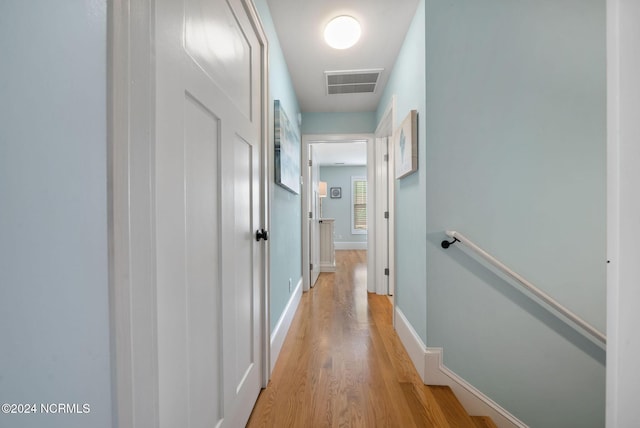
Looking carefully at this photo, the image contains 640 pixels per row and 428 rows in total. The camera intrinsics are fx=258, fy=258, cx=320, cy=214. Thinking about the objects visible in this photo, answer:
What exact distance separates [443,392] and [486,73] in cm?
193

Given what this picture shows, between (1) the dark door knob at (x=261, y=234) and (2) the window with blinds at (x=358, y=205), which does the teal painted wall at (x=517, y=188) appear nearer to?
(1) the dark door knob at (x=261, y=234)

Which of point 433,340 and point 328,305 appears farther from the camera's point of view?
point 328,305

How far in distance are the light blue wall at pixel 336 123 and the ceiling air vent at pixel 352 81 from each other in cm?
54

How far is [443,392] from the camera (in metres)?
1.50

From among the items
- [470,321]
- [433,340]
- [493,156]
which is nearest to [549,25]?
[493,156]

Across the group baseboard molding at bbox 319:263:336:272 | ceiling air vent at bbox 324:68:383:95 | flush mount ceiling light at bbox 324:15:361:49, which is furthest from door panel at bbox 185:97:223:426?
baseboard molding at bbox 319:263:336:272

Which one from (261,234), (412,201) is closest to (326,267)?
(412,201)

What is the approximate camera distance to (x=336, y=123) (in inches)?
136

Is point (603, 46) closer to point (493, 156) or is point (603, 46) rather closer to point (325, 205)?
point (493, 156)

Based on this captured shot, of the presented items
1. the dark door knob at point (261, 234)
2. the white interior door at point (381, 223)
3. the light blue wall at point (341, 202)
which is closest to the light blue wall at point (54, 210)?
the dark door knob at point (261, 234)

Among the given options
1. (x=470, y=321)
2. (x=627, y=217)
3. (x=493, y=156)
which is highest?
(x=493, y=156)

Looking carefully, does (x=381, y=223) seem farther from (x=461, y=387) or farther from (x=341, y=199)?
(x=341, y=199)

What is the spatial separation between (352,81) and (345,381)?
104 inches

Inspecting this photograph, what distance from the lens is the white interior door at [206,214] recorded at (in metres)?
0.64
